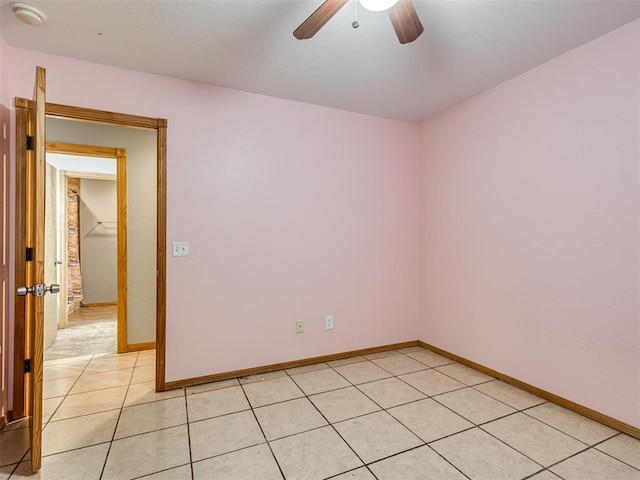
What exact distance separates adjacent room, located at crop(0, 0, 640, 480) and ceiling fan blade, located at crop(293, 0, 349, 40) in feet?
0.05

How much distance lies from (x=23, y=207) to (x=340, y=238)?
2.44 meters

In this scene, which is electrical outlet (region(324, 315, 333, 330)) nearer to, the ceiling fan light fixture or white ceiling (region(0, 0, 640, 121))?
white ceiling (region(0, 0, 640, 121))

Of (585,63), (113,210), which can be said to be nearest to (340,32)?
(585,63)

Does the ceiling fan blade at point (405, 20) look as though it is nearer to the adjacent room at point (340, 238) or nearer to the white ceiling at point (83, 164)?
the adjacent room at point (340, 238)

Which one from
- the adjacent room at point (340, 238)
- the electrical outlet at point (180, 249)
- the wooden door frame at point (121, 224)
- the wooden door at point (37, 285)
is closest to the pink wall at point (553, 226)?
the adjacent room at point (340, 238)

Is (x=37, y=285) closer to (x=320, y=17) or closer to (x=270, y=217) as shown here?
(x=270, y=217)

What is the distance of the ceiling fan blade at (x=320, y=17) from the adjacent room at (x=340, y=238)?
0.02 metres

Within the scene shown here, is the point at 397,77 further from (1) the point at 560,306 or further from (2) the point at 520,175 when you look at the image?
(1) the point at 560,306

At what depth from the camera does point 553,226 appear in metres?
2.37

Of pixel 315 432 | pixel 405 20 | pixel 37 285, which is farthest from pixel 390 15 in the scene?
pixel 315 432

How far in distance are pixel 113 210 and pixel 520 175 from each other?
21.5ft

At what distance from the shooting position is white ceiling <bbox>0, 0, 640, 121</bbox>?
1.82m

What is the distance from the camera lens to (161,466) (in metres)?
1.69

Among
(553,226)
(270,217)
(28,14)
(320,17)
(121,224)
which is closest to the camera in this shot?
(320,17)
